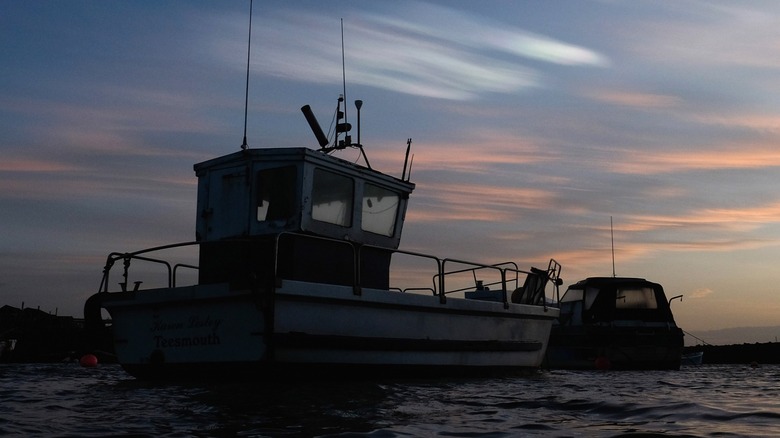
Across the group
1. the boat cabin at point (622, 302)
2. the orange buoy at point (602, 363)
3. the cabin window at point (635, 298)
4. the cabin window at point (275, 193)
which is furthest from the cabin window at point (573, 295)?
the cabin window at point (275, 193)

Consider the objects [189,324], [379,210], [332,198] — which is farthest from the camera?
[379,210]

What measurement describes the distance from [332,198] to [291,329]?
7.61ft

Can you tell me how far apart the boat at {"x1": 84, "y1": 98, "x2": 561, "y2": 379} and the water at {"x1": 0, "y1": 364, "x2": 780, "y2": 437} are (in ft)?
1.79

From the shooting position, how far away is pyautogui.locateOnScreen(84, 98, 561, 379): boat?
31.0ft

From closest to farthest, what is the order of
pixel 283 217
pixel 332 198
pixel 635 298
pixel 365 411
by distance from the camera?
pixel 365 411 → pixel 283 217 → pixel 332 198 → pixel 635 298

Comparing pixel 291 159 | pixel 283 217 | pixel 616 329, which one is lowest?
pixel 616 329

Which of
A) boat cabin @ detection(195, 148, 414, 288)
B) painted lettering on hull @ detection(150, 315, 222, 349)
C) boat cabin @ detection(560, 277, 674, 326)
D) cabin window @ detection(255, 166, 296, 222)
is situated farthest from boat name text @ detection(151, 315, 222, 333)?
boat cabin @ detection(560, 277, 674, 326)

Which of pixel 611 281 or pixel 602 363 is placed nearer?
pixel 602 363

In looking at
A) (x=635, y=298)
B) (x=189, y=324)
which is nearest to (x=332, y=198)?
(x=189, y=324)

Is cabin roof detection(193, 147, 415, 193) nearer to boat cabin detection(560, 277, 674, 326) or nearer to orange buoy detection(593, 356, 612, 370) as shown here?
orange buoy detection(593, 356, 612, 370)

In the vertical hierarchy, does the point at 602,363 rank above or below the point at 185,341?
below

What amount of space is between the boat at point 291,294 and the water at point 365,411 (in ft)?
1.79

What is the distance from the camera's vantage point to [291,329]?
936 centimetres

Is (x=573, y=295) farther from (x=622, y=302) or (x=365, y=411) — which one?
(x=365, y=411)
